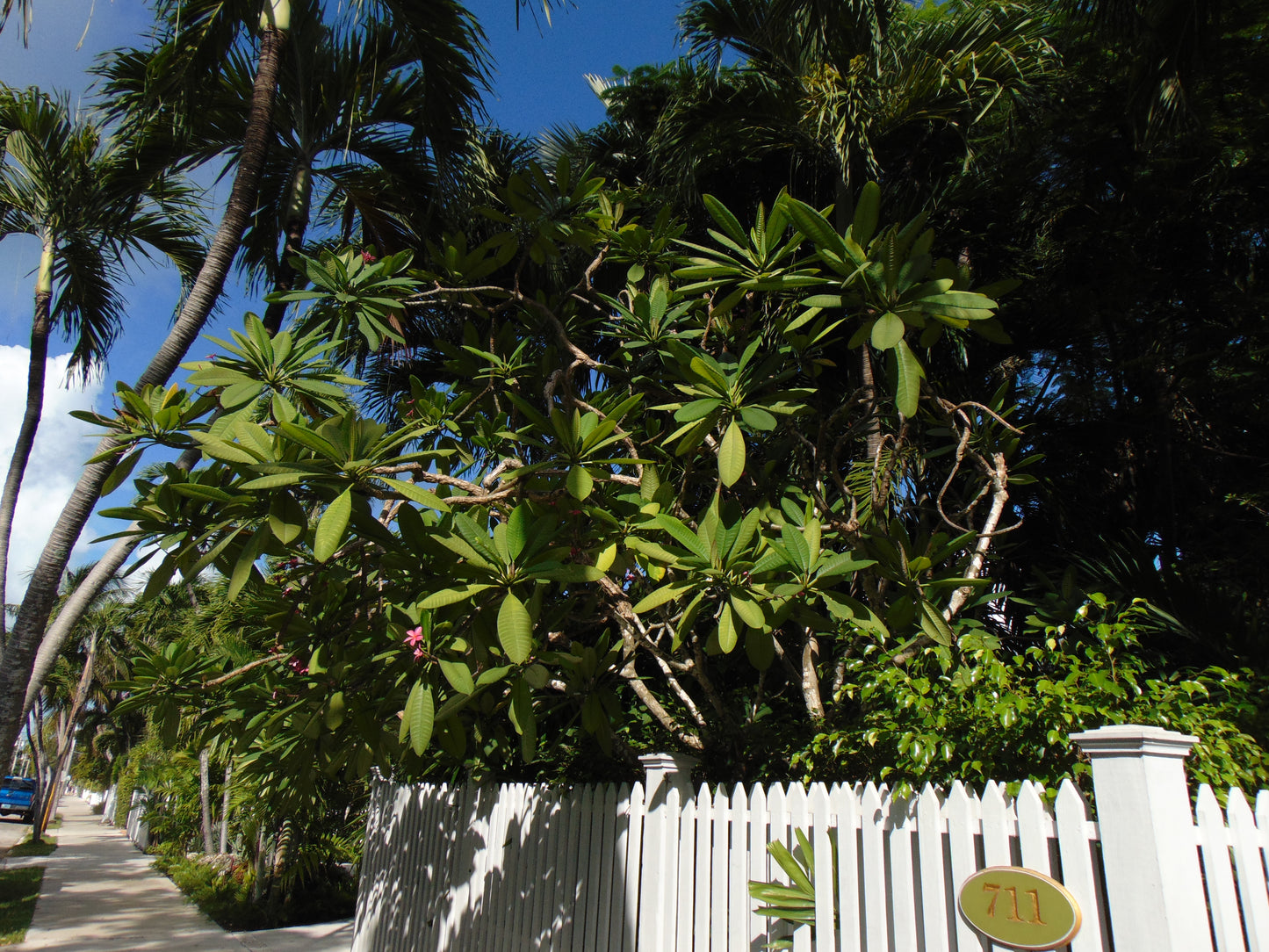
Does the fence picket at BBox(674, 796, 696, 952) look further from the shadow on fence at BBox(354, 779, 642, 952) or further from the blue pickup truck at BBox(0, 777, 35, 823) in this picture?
the blue pickup truck at BBox(0, 777, 35, 823)

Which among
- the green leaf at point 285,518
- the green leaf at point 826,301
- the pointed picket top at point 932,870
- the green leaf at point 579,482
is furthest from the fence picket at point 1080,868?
the green leaf at point 285,518

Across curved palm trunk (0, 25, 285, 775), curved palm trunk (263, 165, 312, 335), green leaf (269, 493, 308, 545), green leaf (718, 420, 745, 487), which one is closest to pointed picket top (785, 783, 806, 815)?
green leaf (718, 420, 745, 487)

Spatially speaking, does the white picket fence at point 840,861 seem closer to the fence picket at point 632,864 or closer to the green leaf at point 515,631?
the fence picket at point 632,864

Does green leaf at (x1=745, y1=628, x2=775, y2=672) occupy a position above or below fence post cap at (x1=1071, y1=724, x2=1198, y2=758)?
above

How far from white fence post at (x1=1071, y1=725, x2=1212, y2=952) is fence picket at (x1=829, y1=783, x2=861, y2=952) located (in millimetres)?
802

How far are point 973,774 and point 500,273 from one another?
209 inches

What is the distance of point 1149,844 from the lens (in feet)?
6.77

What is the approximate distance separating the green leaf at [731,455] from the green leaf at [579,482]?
52cm

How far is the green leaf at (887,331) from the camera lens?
266 cm

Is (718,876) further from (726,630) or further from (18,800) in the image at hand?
(18,800)

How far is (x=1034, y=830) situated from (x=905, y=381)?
4.72ft

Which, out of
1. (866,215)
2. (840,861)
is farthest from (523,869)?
(866,215)

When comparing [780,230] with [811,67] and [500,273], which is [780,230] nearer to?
[811,67]

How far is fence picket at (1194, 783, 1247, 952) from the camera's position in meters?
2.03
